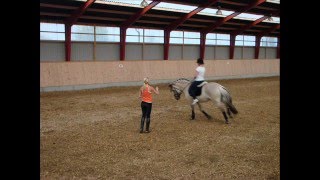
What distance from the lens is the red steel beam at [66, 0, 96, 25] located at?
18.3 meters

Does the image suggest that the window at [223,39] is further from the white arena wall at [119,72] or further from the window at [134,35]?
the window at [134,35]

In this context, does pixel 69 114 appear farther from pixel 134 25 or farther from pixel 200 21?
pixel 200 21

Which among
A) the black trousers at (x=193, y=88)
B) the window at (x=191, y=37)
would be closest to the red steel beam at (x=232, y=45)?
the window at (x=191, y=37)

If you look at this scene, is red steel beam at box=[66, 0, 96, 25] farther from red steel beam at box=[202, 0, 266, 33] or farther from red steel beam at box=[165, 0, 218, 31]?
red steel beam at box=[202, 0, 266, 33]

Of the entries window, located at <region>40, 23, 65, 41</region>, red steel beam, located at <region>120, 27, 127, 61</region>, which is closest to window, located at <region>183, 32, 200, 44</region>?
red steel beam, located at <region>120, 27, 127, 61</region>

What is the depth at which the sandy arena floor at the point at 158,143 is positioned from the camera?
6246 mm

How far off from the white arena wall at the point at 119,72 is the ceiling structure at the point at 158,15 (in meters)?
2.68

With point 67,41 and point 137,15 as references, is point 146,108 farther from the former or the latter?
point 137,15

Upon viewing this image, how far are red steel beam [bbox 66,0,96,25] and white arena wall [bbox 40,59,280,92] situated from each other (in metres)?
2.53

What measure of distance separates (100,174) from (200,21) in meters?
21.1

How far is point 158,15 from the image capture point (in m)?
22.6

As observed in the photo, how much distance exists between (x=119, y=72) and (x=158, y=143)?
47.3 ft
